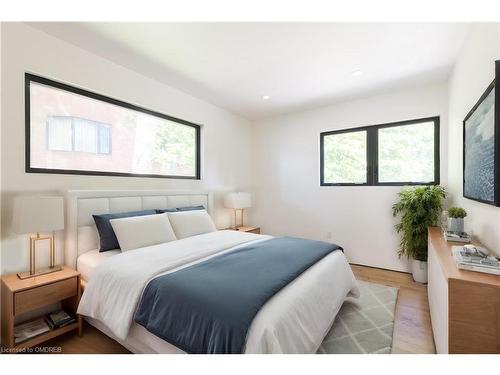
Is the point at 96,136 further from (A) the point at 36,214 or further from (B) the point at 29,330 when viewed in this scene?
(B) the point at 29,330

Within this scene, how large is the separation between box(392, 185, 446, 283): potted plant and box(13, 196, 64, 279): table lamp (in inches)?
147

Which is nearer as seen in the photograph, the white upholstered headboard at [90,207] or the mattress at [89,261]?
the mattress at [89,261]

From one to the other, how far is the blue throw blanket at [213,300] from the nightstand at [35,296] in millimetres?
818

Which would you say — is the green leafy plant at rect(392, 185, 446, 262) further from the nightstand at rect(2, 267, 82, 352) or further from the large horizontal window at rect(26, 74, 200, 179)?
the nightstand at rect(2, 267, 82, 352)

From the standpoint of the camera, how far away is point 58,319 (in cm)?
186

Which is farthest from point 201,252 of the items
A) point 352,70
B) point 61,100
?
point 352,70

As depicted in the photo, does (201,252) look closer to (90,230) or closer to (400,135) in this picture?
(90,230)

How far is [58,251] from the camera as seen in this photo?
84.7 inches

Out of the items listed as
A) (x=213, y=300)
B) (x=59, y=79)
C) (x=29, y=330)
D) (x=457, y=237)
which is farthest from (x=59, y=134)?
(x=457, y=237)

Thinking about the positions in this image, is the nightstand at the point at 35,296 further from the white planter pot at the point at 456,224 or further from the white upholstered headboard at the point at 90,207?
the white planter pot at the point at 456,224

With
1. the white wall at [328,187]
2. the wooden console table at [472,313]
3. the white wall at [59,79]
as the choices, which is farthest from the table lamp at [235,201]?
the wooden console table at [472,313]

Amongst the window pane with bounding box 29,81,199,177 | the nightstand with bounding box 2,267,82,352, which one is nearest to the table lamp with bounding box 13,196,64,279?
the nightstand with bounding box 2,267,82,352

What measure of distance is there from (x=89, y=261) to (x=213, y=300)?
1405 millimetres

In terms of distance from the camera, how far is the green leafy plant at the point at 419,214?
287 cm
